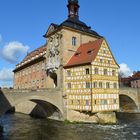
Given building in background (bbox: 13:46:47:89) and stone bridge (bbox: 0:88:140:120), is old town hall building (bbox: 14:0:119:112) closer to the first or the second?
stone bridge (bbox: 0:88:140:120)

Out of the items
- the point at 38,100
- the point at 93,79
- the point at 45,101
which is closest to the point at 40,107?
the point at 38,100

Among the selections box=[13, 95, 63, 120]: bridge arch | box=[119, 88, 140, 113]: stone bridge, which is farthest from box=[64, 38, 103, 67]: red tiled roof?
box=[119, 88, 140, 113]: stone bridge

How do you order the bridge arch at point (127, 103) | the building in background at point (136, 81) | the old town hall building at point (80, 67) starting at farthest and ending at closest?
the building in background at point (136, 81) < the bridge arch at point (127, 103) < the old town hall building at point (80, 67)

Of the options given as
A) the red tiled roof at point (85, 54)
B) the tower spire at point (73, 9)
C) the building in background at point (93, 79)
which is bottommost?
the building in background at point (93, 79)

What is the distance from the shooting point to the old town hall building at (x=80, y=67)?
1054 inches

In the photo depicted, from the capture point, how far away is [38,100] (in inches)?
1110

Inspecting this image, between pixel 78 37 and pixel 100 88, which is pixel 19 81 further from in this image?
pixel 100 88

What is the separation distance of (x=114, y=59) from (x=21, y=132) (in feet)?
50.9

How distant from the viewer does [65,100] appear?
28.9 meters

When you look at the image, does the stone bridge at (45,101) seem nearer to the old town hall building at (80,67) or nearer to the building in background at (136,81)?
the old town hall building at (80,67)

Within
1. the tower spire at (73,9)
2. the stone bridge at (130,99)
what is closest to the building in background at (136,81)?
the stone bridge at (130,99)

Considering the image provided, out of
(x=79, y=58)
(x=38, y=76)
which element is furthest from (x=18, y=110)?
(x=79, y=58)

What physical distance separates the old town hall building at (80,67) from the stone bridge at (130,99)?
1063 centimetres

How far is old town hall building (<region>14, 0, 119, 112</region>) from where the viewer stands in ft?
87.8
